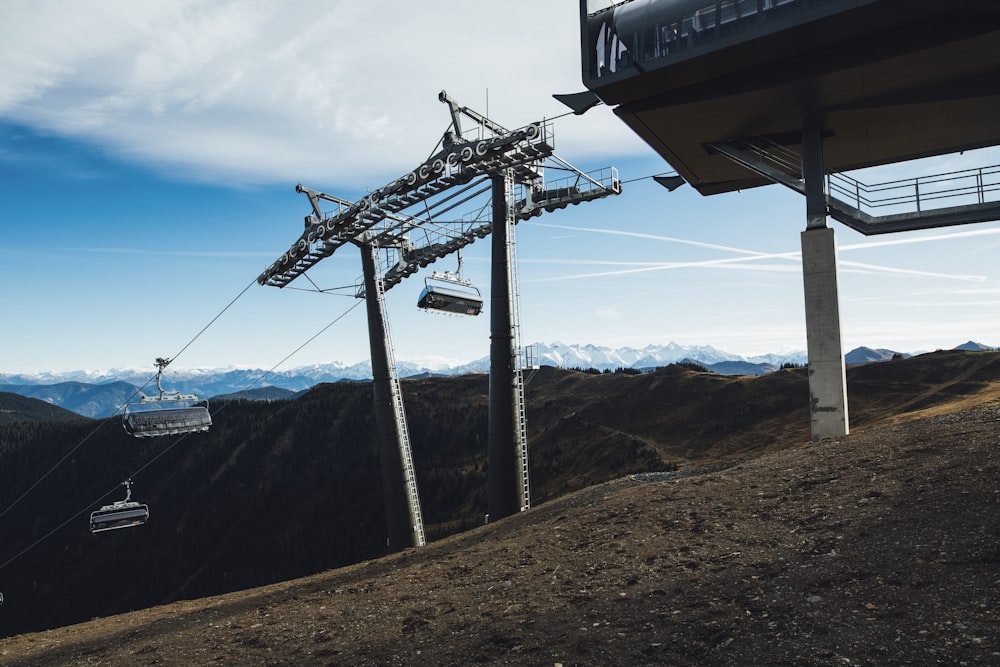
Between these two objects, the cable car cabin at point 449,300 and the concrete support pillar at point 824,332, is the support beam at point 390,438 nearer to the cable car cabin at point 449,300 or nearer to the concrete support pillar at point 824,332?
the cable car cabin at point 449,300

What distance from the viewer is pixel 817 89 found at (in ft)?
59.5

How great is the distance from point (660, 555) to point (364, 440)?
108 metres

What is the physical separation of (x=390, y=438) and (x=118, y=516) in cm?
1214

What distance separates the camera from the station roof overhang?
1560cm

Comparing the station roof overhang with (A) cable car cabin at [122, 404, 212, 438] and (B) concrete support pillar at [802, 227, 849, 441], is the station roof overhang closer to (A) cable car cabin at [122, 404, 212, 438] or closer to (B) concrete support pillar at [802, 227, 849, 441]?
(B) concrete support pillar at [802, 227, 849, 441]

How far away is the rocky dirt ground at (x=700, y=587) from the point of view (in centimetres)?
750

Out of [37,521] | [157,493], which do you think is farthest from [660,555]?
[37,521]

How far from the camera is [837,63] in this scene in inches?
665

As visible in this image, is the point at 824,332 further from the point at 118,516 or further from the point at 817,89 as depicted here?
the point at 118,516

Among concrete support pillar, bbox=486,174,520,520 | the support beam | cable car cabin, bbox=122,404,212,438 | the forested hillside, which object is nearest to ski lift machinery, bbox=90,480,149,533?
cable car cabin, bbox=122,404,212,438

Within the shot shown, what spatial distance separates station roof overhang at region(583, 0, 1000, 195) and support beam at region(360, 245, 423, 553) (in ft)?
54.2

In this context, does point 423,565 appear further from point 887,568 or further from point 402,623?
point 887,568

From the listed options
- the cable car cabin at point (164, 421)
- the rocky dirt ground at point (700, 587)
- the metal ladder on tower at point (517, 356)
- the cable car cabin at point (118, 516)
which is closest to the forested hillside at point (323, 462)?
the metal ladder on tower at point (517, 356)

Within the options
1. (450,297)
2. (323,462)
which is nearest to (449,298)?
(450,297)
